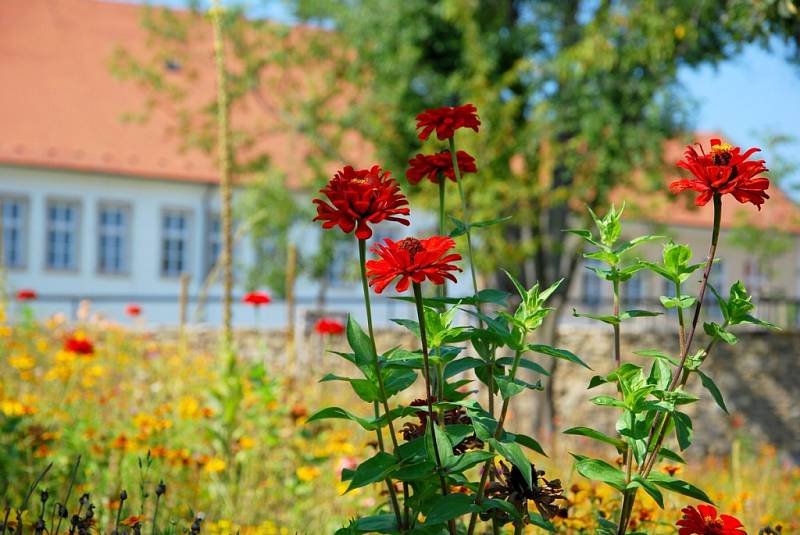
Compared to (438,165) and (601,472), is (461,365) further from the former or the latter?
(438,165)

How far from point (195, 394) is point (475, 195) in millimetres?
5188

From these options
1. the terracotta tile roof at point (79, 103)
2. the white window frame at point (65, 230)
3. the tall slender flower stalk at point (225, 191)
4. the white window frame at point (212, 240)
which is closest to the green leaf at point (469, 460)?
the tall slender flower stalk at point (225, 191)

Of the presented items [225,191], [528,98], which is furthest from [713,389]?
[528,98]

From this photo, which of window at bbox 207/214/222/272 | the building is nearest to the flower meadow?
the building

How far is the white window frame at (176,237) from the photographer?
2162cm

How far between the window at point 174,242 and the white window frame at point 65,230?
1.80 m

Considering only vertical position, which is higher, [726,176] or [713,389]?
[726,176]

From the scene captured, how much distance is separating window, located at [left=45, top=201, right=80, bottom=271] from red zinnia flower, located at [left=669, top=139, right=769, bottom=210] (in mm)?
19942

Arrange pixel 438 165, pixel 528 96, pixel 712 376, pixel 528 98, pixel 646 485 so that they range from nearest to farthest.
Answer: pixel 646 485 < pixel 438 165 < pixel 528 96 < pixel 528 98 < pixel 712 376

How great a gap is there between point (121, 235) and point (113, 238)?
195 millimetres

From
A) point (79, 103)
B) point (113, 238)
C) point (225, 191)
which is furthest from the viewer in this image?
point (113, 238)

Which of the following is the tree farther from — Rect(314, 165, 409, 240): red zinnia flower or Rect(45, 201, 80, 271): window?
Rect(45, 201, 80, 271): window

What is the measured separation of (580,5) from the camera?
13000 millimetres

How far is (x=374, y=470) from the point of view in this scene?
230 centimetres
